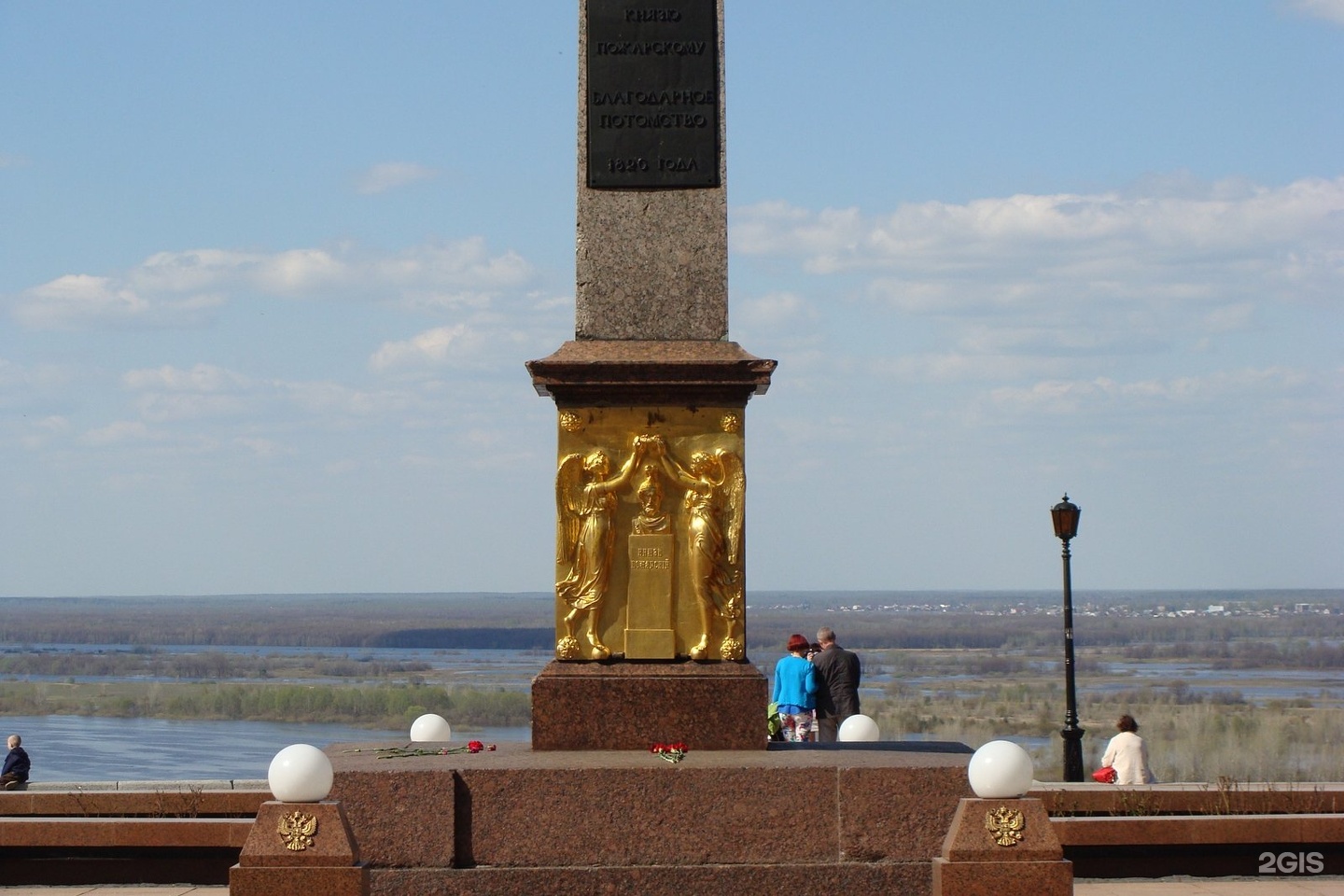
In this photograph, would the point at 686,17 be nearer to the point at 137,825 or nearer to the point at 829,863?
the point at 829,863

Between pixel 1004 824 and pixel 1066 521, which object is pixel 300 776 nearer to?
pixel 1004 824

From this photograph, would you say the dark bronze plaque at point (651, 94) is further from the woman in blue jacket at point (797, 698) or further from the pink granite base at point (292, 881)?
the woman in blue jacket at point (797, 698)

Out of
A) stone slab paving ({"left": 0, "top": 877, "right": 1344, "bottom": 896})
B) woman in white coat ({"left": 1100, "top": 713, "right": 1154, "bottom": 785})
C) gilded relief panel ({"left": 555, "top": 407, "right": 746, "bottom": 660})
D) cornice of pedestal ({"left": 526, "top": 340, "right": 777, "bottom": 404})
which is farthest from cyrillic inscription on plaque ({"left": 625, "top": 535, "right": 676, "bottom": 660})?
woman in white coat ({"left": 1100, "top": 713, "right": 1154, "bottom": 785})

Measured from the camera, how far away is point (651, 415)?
Result: 11133mm

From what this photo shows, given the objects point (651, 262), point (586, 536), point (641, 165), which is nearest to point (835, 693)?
point (586, 536)

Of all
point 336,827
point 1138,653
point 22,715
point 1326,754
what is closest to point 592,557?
point 336,827

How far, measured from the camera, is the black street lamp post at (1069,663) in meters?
18.2

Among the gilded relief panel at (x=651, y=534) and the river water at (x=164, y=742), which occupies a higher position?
the gilded relief panel at (x=651, y=534)

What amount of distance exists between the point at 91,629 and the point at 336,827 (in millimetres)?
132637

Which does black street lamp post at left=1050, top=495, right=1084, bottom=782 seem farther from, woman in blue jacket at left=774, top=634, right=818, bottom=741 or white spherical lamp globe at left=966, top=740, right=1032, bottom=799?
white spherical lamp globe at left=966, top=740, right=1032, bottom=799

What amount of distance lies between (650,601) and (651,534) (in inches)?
14.8

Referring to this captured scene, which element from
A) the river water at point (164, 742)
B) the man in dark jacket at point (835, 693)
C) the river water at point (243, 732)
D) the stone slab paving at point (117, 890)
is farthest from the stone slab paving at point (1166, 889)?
the river water at point (164, 742)

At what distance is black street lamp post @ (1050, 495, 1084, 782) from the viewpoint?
59.7 feet

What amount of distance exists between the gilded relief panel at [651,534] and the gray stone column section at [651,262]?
1.79ft
